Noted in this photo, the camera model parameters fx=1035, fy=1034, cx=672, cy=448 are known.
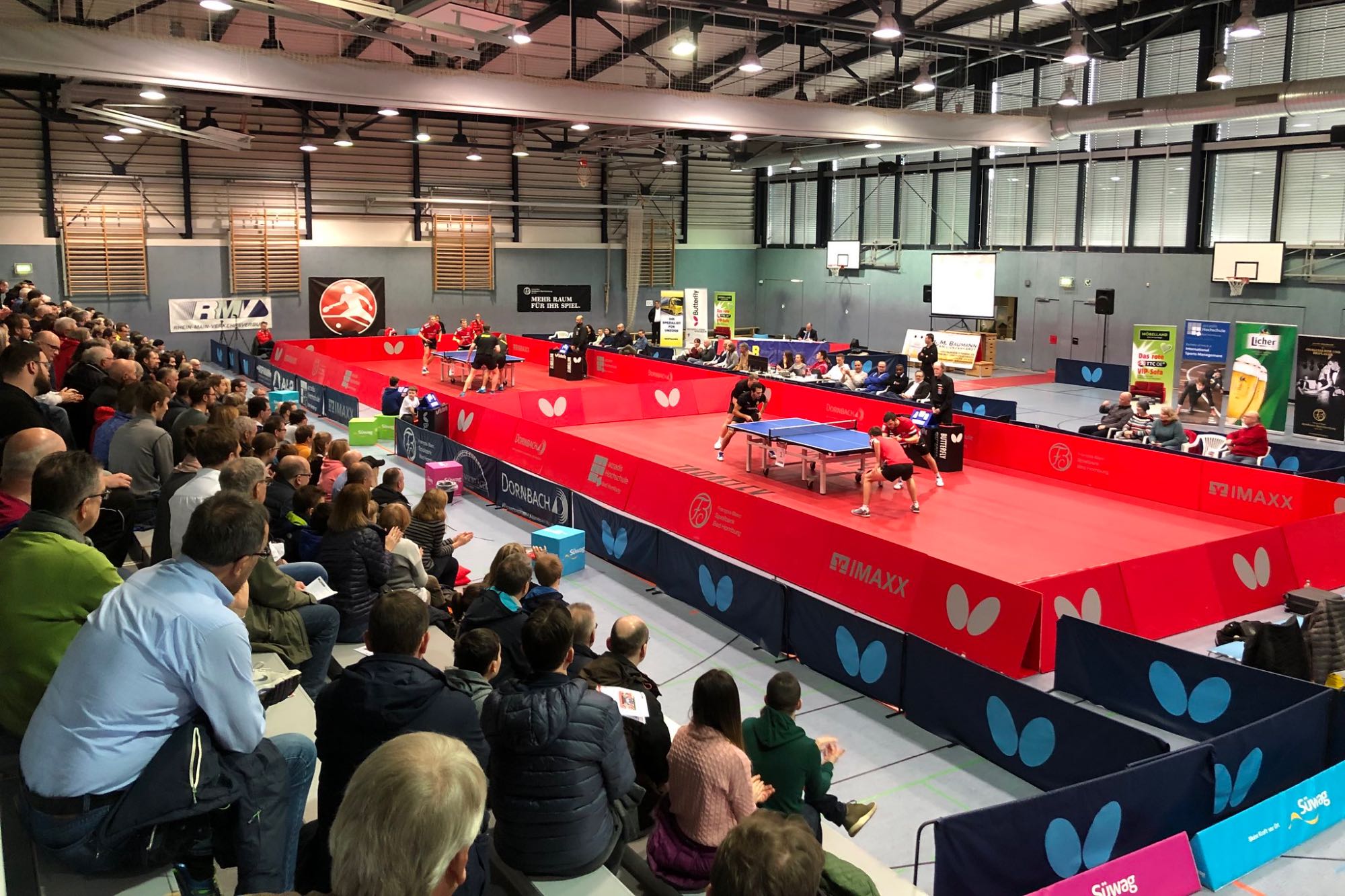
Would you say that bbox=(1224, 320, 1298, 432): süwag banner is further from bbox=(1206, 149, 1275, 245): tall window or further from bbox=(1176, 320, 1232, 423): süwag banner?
Result: bbox=(1206, 149, 1275, 245): tall window

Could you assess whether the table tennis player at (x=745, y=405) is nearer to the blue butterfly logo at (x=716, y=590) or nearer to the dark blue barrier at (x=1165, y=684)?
the blue butterfly logo at (x=716, y=590)

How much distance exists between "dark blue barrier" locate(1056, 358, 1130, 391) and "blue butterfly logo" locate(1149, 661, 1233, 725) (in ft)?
64.2

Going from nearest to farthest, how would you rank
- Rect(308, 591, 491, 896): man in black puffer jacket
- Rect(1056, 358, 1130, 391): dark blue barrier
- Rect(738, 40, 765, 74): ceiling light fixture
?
1. Rect(308, 591, 491, 896): man in black puffer jacket
2. Rect(738, 40, 765, 74): ceiling light fixture
3. Rect(1056, 358, 1130, 391): dark blue barrier

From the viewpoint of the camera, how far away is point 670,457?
56.3 feet

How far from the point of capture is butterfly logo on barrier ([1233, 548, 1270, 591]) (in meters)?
10.2

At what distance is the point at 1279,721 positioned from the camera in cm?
638

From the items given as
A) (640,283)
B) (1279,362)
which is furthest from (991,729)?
(640,283)

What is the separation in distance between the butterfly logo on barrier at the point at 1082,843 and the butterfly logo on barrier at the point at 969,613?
3.08 metres

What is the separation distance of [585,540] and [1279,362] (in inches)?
598

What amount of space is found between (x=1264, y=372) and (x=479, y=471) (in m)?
15.4

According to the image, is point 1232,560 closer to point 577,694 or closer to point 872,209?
point 577,694

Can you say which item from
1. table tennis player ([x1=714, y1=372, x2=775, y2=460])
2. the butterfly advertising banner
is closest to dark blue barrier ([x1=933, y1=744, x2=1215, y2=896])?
table tennis player ([x1=714, y1=372, x2=775, y2=460])

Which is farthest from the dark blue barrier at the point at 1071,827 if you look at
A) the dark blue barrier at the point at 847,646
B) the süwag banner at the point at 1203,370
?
the süwag banner at the point at 1203,370

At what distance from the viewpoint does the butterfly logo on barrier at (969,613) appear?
8617mm
